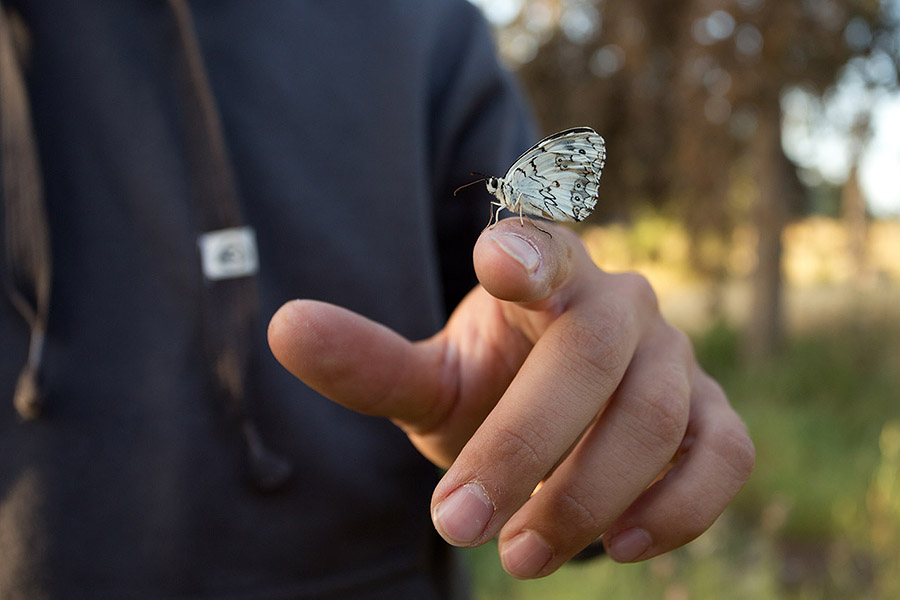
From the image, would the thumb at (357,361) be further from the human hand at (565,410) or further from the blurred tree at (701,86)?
the blurred tree at (701,86)

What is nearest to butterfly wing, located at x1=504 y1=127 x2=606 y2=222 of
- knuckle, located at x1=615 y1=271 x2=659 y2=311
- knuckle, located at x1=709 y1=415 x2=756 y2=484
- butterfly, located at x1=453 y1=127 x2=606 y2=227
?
butterfly, located at x1=453 y1=127 x2=606 y2=227

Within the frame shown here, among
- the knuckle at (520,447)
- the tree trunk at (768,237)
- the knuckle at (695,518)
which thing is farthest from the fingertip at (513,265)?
the tree trunk at (768,237)

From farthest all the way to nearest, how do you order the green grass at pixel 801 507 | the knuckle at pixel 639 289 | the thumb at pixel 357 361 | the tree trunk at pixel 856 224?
the tree trunk at pixel 856 224 < the green grass at pixel 801 507 < the knuckle at pixel 639 289 < the thumb at pixel 357 361

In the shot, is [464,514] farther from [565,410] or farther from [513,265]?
[513,265]

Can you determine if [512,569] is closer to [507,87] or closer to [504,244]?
[504,244]

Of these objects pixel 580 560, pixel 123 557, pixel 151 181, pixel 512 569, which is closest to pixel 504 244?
pixel 512 569
